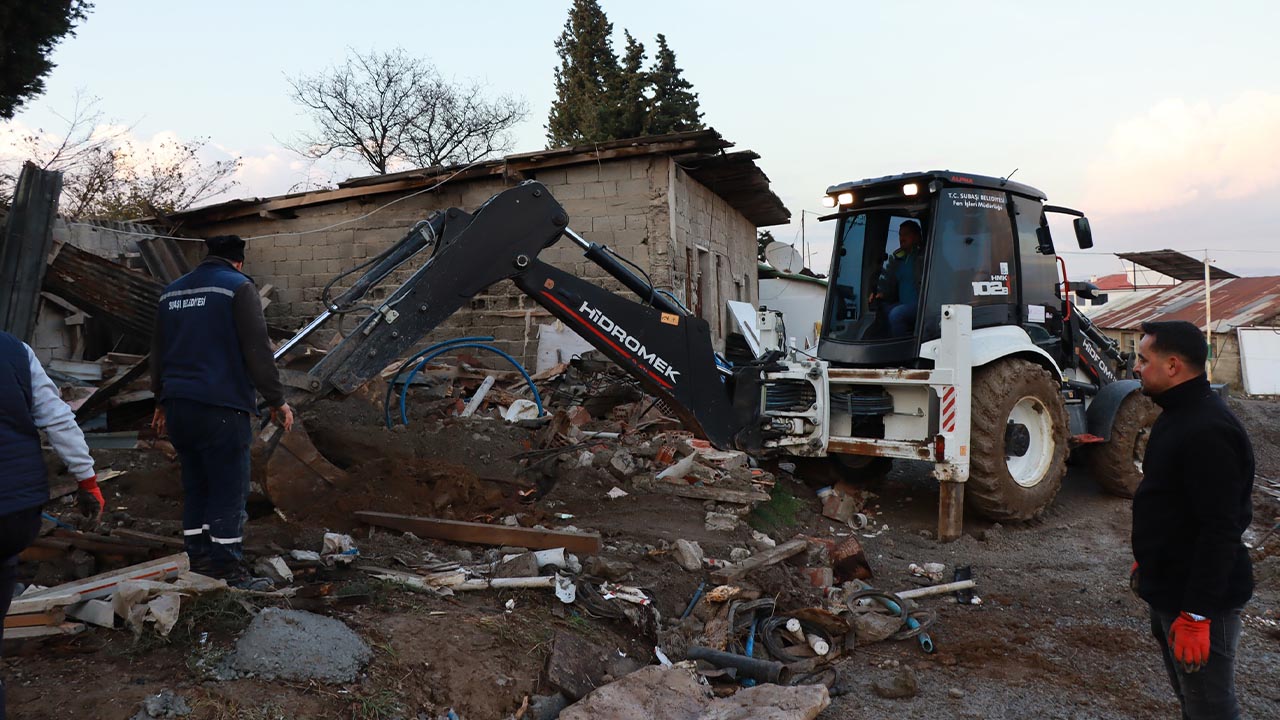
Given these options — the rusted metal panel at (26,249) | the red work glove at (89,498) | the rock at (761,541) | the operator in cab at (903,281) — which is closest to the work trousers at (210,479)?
the red work glove at (89,498)

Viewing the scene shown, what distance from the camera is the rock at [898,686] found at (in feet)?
13.1

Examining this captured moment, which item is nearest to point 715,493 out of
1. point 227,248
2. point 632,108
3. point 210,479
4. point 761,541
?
point 761,541

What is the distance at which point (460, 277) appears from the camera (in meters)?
5.46

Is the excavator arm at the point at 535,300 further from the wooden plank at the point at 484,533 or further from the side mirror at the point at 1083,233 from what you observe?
the side mirror at the point at 1083,233

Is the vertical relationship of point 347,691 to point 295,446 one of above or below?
below

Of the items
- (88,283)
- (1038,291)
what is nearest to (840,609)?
(1038,291)

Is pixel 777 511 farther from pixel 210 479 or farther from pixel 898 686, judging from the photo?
pixel 210 479

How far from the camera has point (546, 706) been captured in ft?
11.5

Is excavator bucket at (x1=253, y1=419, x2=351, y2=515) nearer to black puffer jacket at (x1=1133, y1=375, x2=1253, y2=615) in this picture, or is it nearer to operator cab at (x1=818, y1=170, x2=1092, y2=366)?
operator cab at (x1=818, y1=170, x2=1092, y2=366)

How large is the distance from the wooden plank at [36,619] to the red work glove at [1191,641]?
13.5 feet

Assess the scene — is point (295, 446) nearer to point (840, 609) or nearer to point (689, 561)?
point (689, 561)

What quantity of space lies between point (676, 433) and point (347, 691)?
5.10 meters

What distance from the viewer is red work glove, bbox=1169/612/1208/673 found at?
8.73 feet

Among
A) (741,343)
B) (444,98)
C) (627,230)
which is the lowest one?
(741,343)
